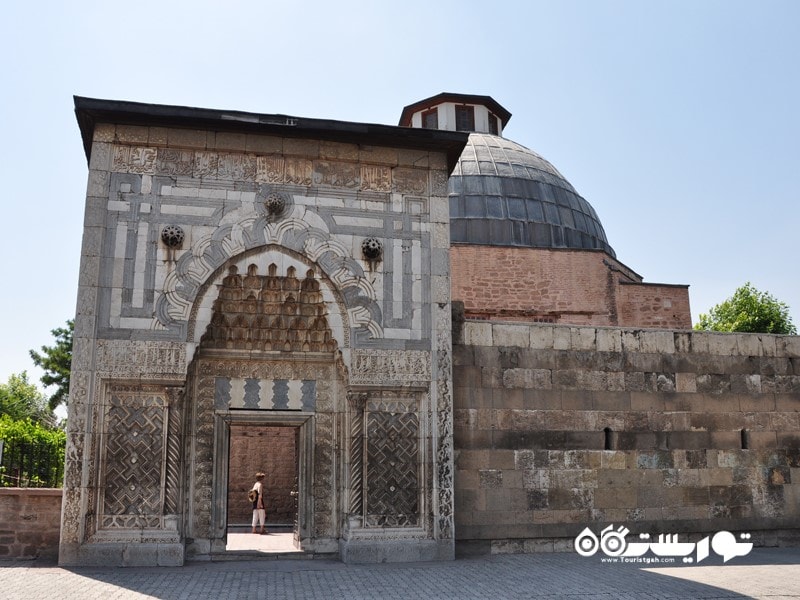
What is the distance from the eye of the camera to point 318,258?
30.3 feet

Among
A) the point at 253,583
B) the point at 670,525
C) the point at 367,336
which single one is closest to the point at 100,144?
the point at 367,336

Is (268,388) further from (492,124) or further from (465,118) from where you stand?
(492,124)

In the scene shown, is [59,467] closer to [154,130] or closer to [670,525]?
[154,130]

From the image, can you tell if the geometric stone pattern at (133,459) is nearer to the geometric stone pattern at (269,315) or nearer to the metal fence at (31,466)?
the geometric stone pattern at (269,315)

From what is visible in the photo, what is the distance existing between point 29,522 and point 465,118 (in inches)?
640


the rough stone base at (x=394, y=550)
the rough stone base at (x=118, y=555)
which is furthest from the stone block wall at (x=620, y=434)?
the rough stone base at (x=118, y=555)

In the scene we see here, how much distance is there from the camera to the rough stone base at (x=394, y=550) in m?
8.60

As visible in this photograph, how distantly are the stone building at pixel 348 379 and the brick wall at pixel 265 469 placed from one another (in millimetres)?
5153

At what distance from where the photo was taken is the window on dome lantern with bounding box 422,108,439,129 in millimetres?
21219

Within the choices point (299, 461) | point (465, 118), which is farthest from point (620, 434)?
point (465, 118)

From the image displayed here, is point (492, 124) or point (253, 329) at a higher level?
point (492, 124)

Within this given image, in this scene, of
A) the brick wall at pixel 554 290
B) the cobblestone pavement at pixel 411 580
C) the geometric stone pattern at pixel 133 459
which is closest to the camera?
the cobblestone pavement at pixel 411 580

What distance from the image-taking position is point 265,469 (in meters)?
14.8

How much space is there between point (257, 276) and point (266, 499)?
6976 mm
